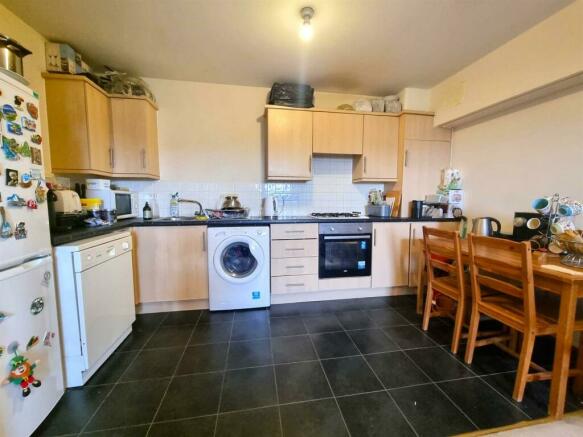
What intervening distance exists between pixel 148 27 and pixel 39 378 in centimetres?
236

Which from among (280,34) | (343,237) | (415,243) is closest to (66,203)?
(280,34)

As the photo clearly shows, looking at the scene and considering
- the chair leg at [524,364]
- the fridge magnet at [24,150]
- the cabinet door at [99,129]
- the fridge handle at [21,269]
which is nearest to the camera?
the fridge handle at [21,269]

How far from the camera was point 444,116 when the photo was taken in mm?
2668

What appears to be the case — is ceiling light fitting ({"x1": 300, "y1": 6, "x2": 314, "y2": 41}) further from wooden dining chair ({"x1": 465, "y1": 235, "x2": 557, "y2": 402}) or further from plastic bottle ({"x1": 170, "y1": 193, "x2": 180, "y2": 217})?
plastic bottle ({"x1": 170, "y1": 193, "x2": 180, "y2": 217})

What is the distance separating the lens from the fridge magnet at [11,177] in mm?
1000

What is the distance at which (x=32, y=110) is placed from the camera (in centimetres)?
115

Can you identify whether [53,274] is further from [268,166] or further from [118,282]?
[268,166]

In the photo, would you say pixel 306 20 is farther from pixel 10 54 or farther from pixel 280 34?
pixel 10 54

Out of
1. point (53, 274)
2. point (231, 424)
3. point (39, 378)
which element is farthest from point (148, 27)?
point (231, 424)

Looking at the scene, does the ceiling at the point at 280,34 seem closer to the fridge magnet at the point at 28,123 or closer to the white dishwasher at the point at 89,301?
the fridge magnet at the point at 28,123

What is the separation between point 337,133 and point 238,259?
1.77 m

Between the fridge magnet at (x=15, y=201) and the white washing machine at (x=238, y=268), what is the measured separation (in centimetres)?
129

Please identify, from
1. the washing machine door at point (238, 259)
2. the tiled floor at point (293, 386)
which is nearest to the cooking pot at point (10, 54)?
the washing machine door at point (238, 259)

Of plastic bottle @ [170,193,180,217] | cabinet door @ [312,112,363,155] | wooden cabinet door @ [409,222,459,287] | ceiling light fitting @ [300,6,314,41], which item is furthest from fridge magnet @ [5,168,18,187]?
wooden cabinet door @ [409,222,459,287]
